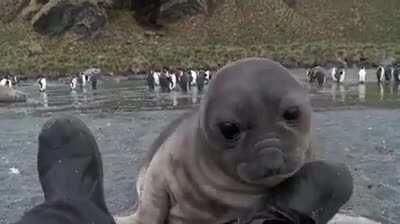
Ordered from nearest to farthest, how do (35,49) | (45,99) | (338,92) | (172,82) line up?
(45,99)
(338,92)
(172,82)
(35,49)

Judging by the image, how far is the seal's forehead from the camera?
329 centimetres

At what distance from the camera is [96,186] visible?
3664mm

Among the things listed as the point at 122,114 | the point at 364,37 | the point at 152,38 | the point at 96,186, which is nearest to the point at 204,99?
the point at 96,186

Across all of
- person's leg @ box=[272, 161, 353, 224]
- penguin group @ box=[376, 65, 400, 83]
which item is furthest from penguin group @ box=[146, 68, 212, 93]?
person's leg @ box=[272, 161, 353, 224]

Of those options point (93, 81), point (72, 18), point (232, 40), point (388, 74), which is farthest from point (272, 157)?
point (232, 40)

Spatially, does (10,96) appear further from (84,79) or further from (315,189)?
(315,189)

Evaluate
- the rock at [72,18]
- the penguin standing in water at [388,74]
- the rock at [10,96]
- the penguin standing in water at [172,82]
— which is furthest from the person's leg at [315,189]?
the rock at [72,18]

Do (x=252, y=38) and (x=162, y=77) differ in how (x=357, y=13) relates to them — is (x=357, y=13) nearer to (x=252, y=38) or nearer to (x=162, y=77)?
(x=252, y=38)

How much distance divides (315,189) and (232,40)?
55.1 meters

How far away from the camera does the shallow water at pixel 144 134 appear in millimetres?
8391

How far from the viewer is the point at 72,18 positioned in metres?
54.8

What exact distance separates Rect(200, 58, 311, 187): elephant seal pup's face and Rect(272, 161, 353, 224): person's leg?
6 centimetres

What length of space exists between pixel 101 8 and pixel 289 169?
54.2 metres

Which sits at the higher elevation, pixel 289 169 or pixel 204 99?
pixel 204 99
